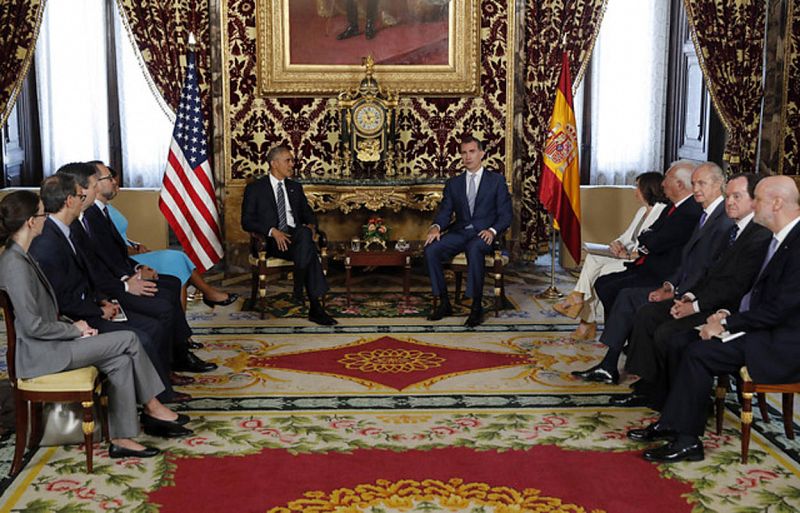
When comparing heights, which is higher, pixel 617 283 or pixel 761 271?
pixel 761 271

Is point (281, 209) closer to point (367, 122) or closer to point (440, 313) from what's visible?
point (440, 313)

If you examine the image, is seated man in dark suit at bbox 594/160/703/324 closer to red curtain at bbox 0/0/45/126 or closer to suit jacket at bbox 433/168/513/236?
suit jacket at bbox 433/168/513/236

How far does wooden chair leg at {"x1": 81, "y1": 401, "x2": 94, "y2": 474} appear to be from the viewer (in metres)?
4.83

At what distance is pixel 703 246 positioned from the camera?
19.5 ft

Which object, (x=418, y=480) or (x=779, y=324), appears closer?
(x=418, y=480)

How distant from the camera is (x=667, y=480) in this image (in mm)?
4742

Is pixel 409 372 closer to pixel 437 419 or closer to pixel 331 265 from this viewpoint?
pixel 437 419

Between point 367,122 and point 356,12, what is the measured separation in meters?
1.18

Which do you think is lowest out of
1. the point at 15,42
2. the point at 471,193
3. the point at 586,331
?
the point at 586,331

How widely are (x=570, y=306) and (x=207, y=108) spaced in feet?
16.0

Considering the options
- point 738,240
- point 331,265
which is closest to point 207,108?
point 331,265

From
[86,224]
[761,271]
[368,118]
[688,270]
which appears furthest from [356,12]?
[761,271]

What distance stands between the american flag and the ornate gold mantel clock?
201 cm

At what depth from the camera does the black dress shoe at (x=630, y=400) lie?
5945 mm
